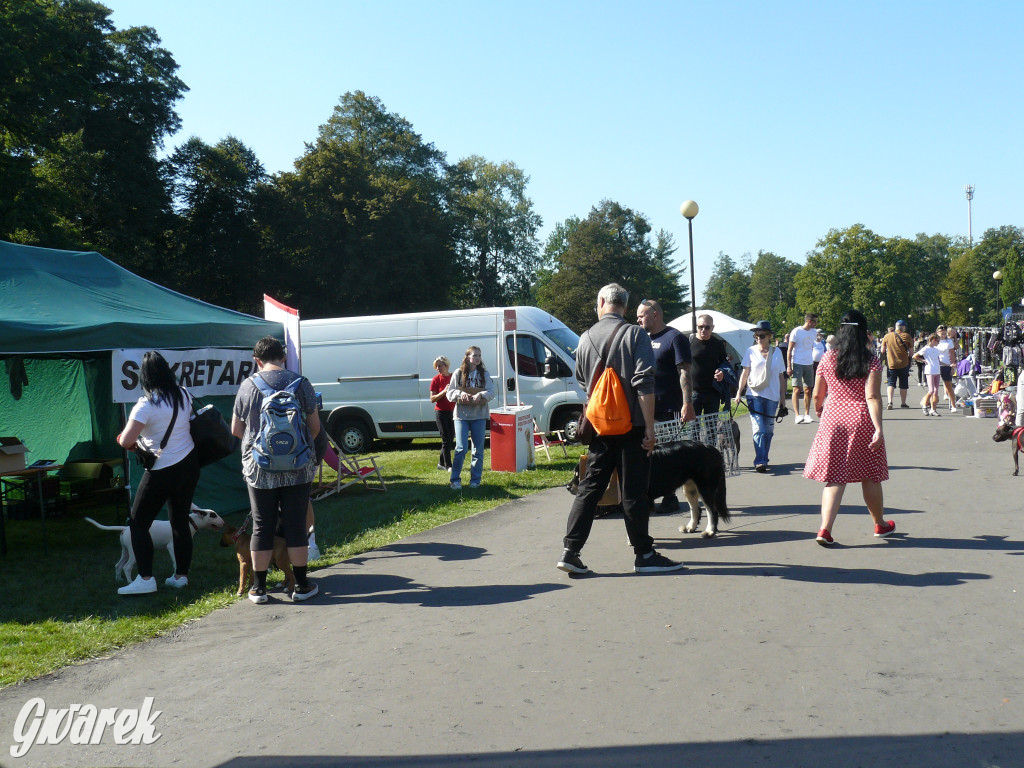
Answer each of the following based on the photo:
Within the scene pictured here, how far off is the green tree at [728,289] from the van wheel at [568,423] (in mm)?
128900

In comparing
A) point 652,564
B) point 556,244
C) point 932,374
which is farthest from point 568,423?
point 556,244

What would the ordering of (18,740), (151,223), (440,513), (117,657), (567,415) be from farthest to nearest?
(151,223), (567,415), (440,513), (117,657), (18,740)

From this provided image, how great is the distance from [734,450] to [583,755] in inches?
229

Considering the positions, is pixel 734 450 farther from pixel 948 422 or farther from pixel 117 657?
pixel 948 422

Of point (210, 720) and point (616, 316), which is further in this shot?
point (616, 316)

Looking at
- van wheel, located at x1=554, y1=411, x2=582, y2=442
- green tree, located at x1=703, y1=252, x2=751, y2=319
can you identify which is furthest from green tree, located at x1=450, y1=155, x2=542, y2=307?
green tree, located at x1=703, y1=252, x2=751, y2=319

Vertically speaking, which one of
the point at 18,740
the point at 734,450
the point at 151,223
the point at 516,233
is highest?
the point at 516,233

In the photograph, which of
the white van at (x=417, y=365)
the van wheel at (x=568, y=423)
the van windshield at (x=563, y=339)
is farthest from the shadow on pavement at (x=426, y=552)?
the van windshield at (x=563, y=339)

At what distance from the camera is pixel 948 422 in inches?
639

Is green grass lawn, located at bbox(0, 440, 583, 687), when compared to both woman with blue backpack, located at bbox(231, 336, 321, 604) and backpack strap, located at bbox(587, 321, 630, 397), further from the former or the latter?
backpack strap, located at bbox(587, 321, 630, 397)

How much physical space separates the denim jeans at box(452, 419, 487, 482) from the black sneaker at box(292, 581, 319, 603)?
4681 mm

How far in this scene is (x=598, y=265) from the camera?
69.4 meters

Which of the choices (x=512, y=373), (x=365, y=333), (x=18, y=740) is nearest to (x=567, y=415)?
(x=512, y=373)

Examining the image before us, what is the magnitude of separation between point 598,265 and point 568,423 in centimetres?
5581
